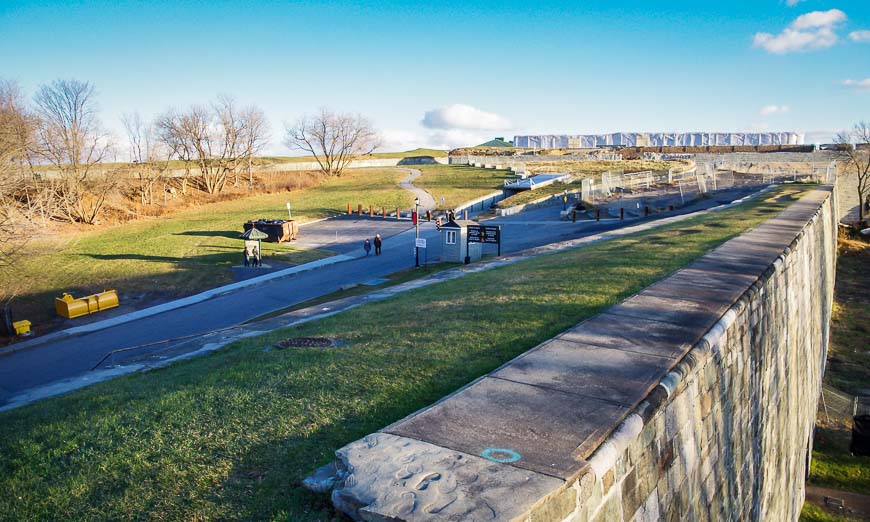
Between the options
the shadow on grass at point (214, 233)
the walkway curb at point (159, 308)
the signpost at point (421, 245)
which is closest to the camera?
the walkway curb at point (159, 308)

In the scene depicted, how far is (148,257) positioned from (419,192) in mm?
30312

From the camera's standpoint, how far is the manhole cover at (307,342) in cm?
946

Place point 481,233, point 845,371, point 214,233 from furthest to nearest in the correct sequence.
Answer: point 214,233, point 481,233, point 845,371

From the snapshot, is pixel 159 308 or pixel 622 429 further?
pixel 159 308

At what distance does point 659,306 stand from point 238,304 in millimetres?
15899

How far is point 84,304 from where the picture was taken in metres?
21.2

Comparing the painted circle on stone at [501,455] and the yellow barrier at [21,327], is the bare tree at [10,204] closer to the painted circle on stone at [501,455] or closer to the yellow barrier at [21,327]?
the yellow barrier at [21,327]

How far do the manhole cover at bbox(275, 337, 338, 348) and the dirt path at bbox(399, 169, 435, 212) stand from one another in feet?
121

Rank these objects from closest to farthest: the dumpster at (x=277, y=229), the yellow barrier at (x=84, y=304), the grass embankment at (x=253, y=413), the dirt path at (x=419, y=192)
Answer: the grass embankment at (x=253, y=413)
the yellow barrier at (x=84, y=304)
the dumpster at (x=277, y=229)
the dirt path at (x=419, y=192)

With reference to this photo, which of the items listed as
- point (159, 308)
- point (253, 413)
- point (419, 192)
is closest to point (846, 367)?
point (253, 413)

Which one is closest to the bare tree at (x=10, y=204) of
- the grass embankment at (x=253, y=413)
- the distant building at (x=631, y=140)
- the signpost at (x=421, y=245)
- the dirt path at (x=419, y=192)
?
the grass embankment at (x=253, y=413)

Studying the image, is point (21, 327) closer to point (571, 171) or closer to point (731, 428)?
point (731, 428)

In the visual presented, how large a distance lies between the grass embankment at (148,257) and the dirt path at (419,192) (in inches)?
104

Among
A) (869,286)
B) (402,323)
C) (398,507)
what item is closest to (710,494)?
(398,507)
